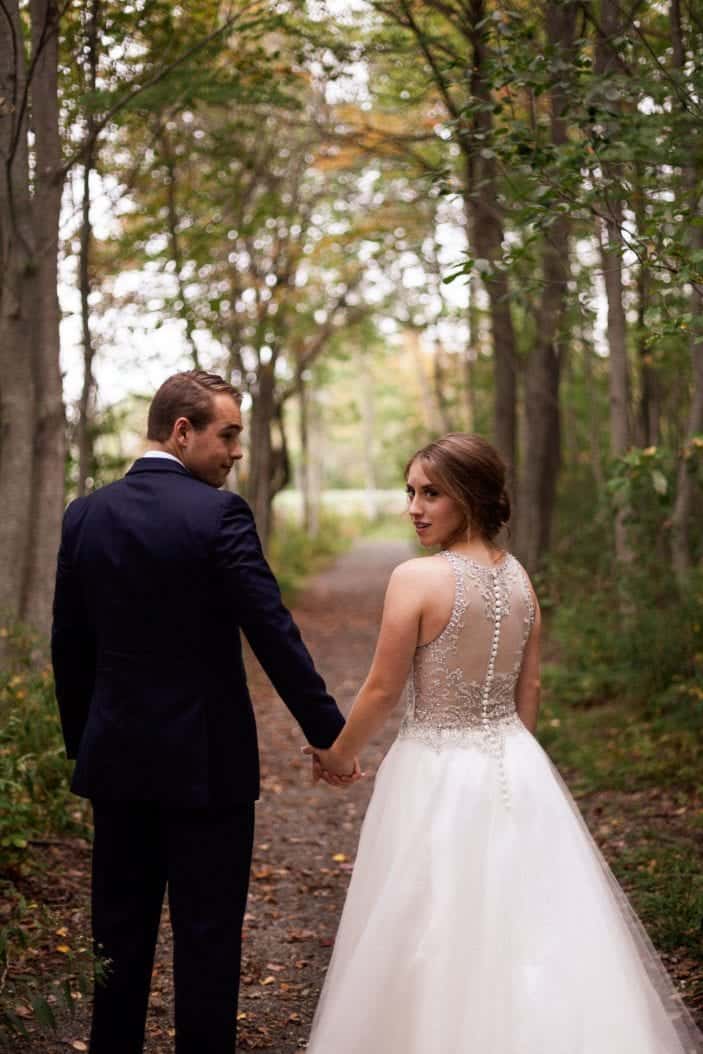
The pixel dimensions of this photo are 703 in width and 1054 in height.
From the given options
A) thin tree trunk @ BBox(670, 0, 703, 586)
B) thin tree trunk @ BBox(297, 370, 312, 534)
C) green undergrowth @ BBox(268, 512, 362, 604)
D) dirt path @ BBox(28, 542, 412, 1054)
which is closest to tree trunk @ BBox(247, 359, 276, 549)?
green undergrowth @ BBox(268, 512, 362, 604)

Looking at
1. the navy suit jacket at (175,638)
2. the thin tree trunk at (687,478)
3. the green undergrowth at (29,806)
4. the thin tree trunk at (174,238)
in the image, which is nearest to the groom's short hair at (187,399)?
the navy suit jacket at (175,638)

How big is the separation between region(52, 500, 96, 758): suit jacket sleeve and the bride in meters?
0.79

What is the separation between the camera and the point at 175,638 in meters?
3.23

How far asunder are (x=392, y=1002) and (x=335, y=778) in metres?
0.72

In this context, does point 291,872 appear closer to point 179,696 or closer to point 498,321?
point 179,696

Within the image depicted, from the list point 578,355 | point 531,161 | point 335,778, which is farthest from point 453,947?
point 578,355

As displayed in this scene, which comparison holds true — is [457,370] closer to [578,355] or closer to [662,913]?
[578,355]

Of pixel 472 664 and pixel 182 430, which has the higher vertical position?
pixel 182 430

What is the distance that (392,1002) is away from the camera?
3.16 metres

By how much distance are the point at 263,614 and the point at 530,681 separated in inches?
39.5

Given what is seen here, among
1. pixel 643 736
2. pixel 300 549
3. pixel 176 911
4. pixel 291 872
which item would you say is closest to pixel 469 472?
pixel 176 911

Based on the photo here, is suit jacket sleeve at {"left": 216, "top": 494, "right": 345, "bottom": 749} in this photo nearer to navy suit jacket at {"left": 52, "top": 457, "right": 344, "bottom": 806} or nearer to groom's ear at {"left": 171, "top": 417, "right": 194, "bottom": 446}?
navy suit jacket at {"left": 52, "top": 457, "right": 344, "bottom": 806}

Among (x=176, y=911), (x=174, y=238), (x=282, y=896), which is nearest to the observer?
(x=176, y=911)

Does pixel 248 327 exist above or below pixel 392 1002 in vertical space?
above
